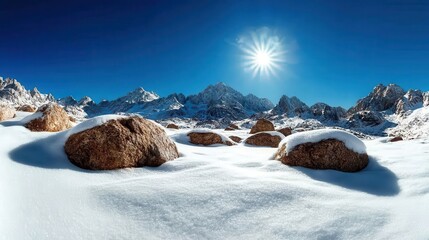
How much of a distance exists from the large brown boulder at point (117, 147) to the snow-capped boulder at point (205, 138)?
→ 18.9 feet

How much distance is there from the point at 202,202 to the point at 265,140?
1016 cm

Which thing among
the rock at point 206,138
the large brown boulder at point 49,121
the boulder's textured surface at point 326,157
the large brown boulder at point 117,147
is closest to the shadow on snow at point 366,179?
the boulder's textured surface at point 326,157

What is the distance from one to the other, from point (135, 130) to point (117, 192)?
2644mm

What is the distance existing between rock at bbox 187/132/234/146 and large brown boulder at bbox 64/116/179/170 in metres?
5.76

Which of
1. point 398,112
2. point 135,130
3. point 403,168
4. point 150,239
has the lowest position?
point 150,239

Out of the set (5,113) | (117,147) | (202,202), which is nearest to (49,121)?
(5,113)

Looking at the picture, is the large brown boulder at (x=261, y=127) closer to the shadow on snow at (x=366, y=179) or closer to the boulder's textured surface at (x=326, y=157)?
the boulder's textured surface at (x=326, y=157)

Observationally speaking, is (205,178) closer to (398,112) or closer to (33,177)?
(33,177)

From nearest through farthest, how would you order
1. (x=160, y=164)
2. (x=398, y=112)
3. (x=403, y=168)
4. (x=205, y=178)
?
(x=205, y=178) < (x=403, y=168) < (x=160, y=164) < (x=398, y=112)

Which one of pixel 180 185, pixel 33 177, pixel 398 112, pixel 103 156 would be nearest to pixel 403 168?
pixel 180 185

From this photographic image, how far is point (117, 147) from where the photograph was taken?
20.2 feet

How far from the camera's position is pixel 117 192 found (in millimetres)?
4422

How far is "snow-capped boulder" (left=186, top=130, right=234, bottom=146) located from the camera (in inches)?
511

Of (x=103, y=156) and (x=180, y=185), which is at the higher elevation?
(x=103, y=156)
